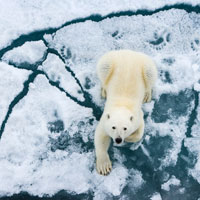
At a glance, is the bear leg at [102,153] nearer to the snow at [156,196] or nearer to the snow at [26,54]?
the snow at [156,196]

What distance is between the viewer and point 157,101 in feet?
7.55

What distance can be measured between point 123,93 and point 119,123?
23cm

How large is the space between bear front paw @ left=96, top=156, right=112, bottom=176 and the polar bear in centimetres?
2

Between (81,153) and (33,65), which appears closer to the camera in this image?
(81,153)

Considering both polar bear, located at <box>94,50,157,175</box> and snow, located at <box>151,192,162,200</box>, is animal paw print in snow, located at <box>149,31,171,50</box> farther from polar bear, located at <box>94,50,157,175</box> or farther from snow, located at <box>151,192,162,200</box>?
snow, located at <box>151,192,162,200</box>

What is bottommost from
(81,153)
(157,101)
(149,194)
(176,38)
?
(149,194)

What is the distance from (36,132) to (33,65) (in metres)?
0.44

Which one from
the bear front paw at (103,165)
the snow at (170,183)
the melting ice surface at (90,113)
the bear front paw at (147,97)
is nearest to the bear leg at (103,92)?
the melting ice surface at (90,113)

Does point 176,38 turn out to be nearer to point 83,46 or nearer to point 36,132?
point 83,46

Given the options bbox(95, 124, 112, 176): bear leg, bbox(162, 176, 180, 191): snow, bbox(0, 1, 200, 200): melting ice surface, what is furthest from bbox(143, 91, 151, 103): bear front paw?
bbox(162, 176, 180, 191): snow

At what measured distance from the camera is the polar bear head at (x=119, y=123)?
1722mm

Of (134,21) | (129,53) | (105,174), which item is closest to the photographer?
(129,53)

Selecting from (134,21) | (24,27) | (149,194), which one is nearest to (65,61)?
(24,27)

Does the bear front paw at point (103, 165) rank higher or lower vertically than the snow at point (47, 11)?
lower
